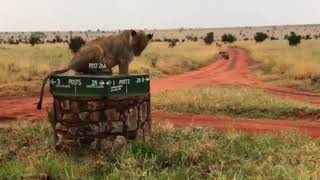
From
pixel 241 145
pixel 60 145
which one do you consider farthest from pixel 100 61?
pixel 241 145

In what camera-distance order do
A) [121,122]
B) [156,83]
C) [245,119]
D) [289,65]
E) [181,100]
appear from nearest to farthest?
[121,122]
[245,119]
[181,100]
[156,83]
[289,65]

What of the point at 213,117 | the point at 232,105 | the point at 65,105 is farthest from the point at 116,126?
the point at 232,105

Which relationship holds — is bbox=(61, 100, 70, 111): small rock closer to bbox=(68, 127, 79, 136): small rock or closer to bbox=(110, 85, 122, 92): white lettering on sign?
bbox=(68, 127, 79, 136): small rock

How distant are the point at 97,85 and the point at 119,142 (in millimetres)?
932

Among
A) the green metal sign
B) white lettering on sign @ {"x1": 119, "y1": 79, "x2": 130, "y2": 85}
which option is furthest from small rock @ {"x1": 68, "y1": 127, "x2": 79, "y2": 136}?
white lettering on sign @ {"x1": 119, "y1": 79, "x2": 130, "y2": 85}

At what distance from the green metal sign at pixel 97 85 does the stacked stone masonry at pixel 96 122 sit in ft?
0.29

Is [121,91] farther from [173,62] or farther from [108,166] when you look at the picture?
[173,62]

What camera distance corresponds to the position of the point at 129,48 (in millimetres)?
10781

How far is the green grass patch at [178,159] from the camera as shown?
868cm

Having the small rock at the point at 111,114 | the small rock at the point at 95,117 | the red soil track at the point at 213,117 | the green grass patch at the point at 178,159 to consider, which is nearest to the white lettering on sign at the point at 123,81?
the small rock at the point at 111,114

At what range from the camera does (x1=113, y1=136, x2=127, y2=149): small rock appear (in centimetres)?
993

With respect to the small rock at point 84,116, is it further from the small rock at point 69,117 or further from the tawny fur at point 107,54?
the tawny fur at point 107,54

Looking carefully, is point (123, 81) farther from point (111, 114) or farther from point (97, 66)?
point (97, 66)

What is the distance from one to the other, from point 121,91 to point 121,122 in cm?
47
